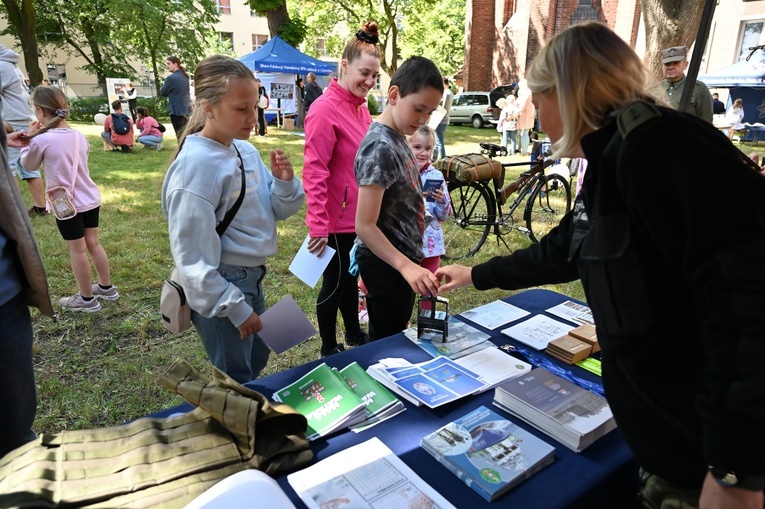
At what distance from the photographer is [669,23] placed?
251 inches

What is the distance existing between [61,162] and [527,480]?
361 cm

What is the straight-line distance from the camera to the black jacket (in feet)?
2.36

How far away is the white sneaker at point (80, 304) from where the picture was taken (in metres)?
3.63

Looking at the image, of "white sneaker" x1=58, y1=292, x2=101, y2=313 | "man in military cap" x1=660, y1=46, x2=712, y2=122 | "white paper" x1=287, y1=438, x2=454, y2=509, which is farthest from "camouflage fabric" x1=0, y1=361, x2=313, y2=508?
"man in military cap" x1=660, y1=46, x2=712, y2=122

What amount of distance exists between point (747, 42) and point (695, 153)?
23187 millimetres

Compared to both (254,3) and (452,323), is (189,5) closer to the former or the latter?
(254,3)

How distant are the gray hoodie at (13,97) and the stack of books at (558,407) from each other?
5.81 meters

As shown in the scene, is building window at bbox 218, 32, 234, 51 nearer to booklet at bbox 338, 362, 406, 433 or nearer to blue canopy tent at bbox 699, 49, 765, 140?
blue canopy tent at bbox 699, 49, 765, 140

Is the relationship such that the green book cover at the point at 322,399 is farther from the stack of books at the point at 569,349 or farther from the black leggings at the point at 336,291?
the black leggings at the point at 336,291

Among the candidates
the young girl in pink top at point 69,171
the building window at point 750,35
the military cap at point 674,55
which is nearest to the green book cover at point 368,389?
the young girl in pink top at point 69,171

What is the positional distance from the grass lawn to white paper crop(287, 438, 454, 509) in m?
1.14

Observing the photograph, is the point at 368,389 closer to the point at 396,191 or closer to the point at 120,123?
the point at 396,191

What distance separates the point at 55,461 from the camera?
1.07m

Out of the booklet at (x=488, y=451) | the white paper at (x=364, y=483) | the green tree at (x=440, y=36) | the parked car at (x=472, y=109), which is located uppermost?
the green tree at (x=440, y=36)
